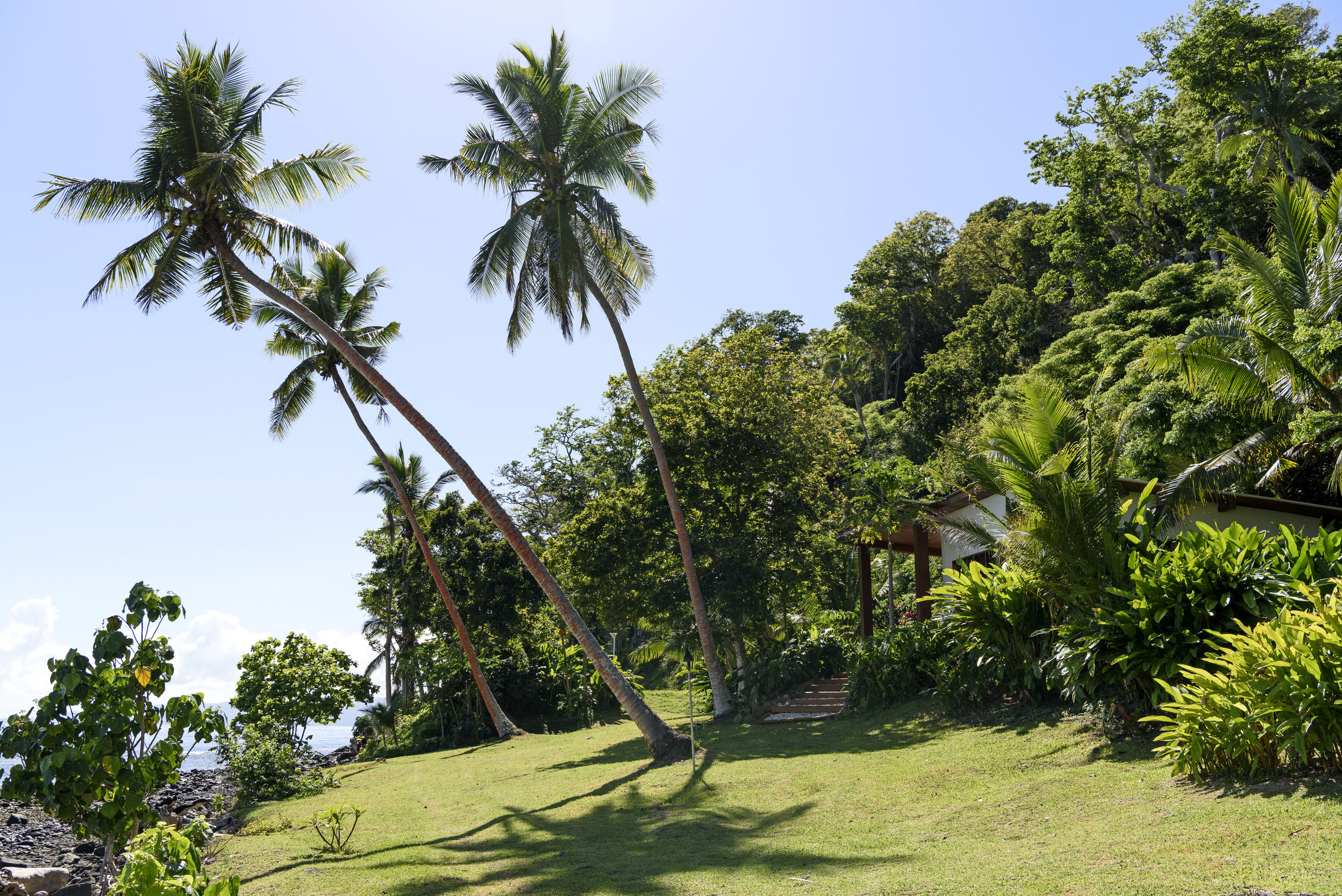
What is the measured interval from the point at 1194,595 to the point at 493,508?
1015 cm

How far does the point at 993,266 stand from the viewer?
45.9 meters

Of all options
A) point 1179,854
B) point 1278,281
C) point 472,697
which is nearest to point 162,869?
Answer: point 1179,854

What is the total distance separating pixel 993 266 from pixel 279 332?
3695 cm

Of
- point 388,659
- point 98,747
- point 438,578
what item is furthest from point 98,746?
point 388,659

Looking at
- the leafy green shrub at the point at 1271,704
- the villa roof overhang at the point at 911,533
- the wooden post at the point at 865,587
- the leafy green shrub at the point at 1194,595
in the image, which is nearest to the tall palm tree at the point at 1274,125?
the villa roof overhang at the point at 911,533

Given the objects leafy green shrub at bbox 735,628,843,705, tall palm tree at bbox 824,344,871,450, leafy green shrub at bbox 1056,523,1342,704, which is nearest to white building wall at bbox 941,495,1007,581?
leafy green shrub at bbox 735,628,843,705

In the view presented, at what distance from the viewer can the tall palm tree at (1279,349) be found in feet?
43.3

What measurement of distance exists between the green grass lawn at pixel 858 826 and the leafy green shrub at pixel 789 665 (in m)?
4.75

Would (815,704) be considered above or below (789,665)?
below

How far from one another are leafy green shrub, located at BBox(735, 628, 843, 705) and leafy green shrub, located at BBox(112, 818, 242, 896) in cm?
1683

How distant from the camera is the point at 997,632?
12578 millimetres

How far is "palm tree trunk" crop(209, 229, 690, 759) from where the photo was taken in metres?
14.1

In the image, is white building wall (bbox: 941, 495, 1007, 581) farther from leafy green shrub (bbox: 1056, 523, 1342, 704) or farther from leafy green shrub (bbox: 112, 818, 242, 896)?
leafy green shrub (bbox: 112, 818, 242, 896)

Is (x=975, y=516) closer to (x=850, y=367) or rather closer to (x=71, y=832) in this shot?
(x=71, y=832)
